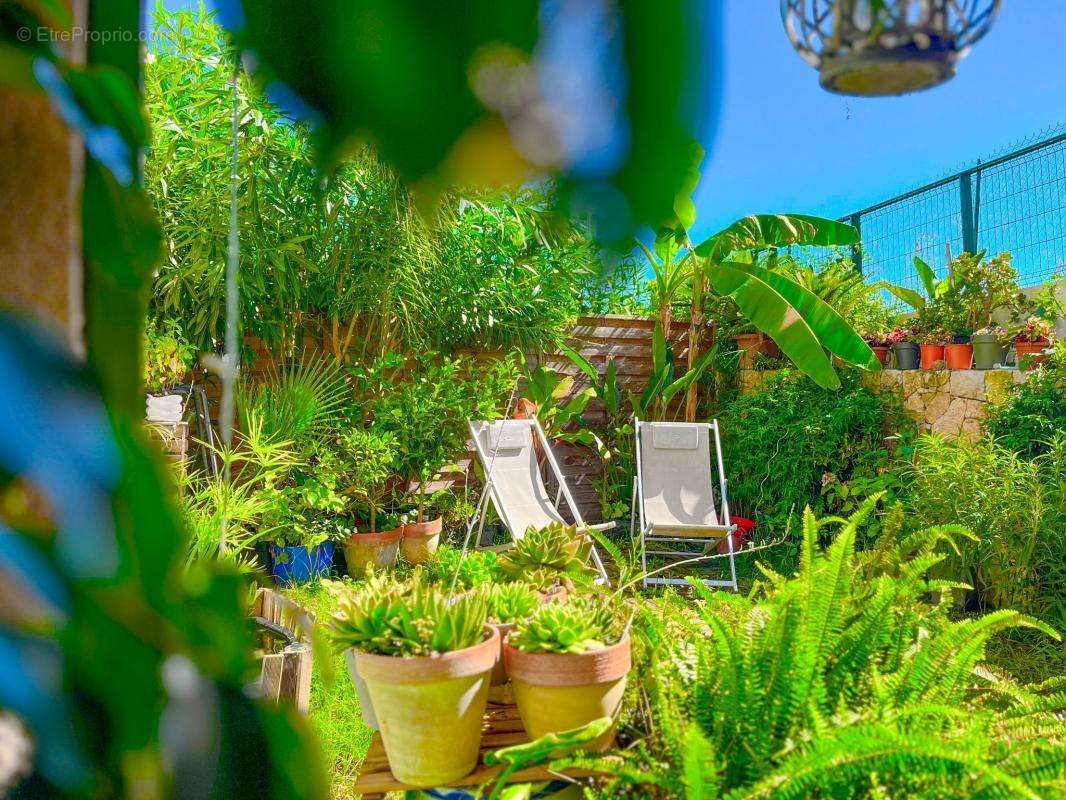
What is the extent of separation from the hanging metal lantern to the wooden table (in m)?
0.89

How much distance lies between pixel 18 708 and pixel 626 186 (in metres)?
0.22

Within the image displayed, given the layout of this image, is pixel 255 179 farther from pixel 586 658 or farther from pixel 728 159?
pixel 586 658

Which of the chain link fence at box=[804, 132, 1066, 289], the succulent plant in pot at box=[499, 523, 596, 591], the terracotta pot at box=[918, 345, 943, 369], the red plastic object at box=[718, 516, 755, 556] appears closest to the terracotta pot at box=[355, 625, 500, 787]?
the succulent plant in pot at box=[499, 523, 596, 591]

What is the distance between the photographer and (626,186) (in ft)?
0.91

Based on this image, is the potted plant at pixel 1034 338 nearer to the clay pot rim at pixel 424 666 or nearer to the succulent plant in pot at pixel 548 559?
the succulent plant in pot at pixel 548 559

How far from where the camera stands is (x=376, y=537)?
450 cm

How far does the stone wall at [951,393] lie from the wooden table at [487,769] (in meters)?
3.68

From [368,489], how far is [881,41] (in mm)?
4613

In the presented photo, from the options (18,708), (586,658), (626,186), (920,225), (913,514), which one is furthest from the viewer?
(920,225)

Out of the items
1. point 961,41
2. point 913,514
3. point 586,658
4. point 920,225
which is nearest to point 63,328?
point 961,41

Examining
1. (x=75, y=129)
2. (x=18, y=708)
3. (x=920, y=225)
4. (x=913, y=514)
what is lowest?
(x=913, y=514)

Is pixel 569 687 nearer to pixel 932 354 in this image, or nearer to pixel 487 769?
pixel 487 769

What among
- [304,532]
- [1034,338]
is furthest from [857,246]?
[304,532]

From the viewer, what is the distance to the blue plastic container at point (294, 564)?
419 centimetres
